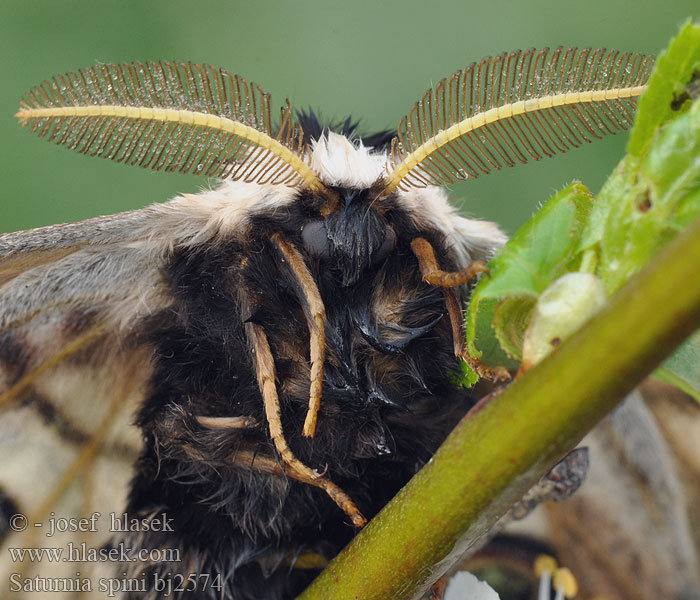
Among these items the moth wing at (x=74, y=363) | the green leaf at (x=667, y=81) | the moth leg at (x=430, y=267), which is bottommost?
the moth wing at (x=74, y=363)

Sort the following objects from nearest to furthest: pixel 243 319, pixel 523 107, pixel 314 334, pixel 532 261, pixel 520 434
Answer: pixel 520 434
pixel 532 261
pixel 523 107
pixel 314 334
pixel 243 319

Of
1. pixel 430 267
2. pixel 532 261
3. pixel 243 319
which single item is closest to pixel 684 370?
pixel 532 261

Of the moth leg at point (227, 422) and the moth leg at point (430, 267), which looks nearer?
the moth leg at point (430, 267)

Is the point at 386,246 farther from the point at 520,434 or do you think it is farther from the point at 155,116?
the point at 520,434

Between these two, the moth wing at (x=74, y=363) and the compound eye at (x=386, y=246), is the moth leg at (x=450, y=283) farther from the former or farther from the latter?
the moth wing at (x=74, y=363)

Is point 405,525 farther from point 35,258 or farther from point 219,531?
point 35,258

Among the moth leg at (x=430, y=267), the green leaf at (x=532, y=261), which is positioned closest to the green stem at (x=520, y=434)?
the green leaf at (x=532, y=261)

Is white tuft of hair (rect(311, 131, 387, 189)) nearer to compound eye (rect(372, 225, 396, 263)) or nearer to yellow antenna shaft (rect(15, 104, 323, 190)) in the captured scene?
compound eye (rect(372, 225, 396, 263))
